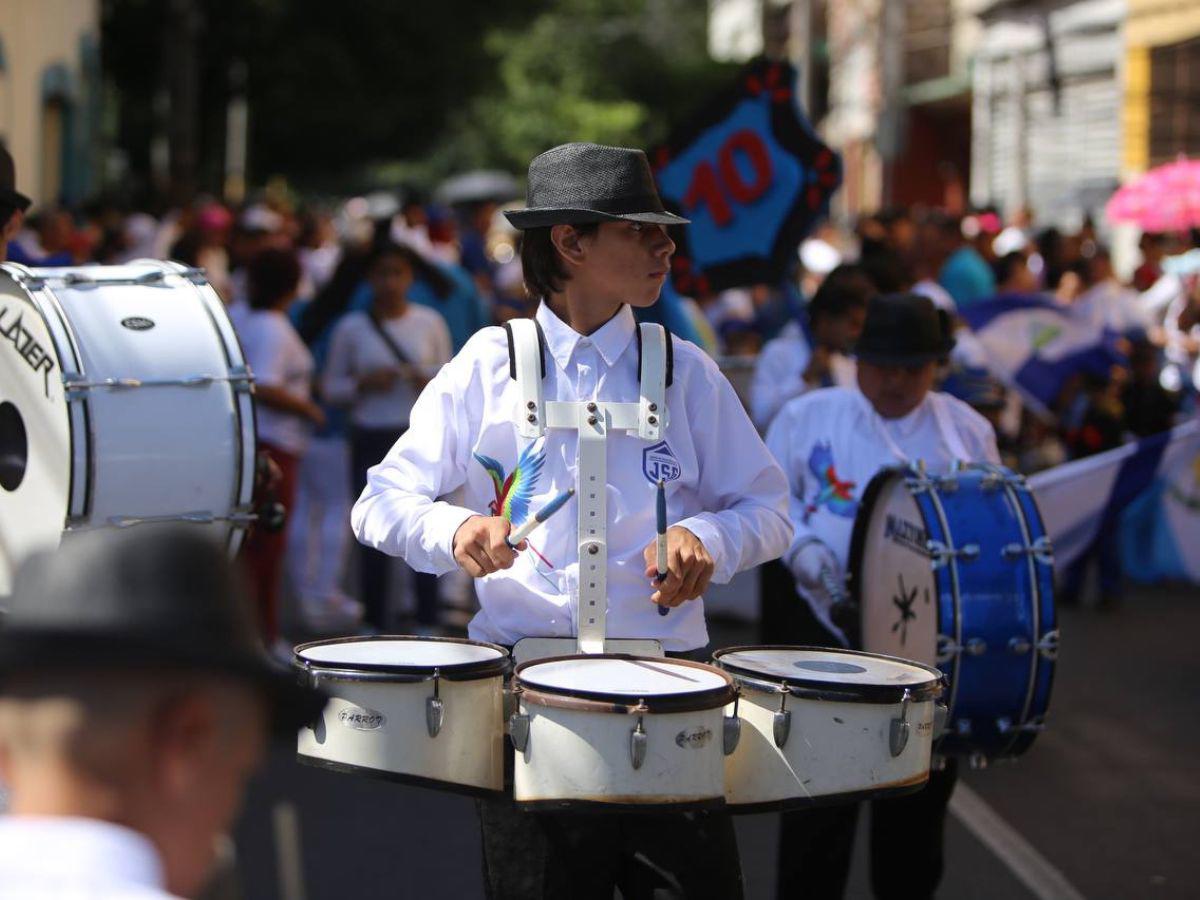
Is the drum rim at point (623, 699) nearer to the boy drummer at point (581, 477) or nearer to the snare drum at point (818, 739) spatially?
the snare drum at point (818, 739)

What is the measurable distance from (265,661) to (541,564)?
5.88 feet

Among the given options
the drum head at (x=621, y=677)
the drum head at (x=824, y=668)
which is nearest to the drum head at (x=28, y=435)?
the drum head at (x=621, y=677)

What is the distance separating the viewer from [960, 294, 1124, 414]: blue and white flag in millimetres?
11289

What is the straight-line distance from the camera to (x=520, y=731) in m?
3.30

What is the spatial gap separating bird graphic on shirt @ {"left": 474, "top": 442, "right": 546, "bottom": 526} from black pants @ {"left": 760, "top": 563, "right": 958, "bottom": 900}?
4.89 ft

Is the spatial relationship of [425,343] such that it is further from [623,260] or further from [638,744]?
[638,744]

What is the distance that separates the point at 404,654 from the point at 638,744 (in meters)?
0.63

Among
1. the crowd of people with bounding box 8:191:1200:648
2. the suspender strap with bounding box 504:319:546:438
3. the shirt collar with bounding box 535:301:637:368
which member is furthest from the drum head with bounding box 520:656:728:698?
the crowd of people with bounding box 8:191:1200:648

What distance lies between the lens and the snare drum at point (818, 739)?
3443mm

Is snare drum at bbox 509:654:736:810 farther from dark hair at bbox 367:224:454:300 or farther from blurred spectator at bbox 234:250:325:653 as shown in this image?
dark hair at bbox 367:224:454:300

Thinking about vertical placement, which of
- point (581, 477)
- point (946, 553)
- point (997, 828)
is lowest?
point (997, 828)

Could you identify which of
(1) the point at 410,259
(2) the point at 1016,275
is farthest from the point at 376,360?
(2) the point at 1016,275

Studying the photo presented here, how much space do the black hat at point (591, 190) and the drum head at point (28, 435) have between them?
51.5 inches

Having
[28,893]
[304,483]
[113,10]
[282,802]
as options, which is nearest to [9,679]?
[28,893]
